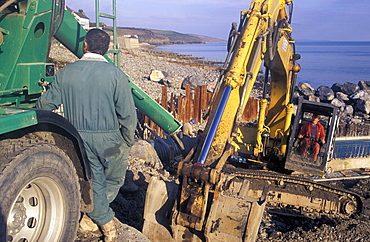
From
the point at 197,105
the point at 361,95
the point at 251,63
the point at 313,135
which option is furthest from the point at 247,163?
the point at 361,95

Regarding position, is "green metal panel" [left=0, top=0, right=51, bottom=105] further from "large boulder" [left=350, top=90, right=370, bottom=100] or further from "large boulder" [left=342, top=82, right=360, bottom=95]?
"large boulder" [left=342, top=82, right=360, bottom=95]

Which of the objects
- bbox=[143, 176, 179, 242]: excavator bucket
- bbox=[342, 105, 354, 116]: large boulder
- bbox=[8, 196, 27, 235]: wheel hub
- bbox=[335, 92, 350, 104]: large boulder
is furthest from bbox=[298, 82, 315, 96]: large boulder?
bbox=[8, 196, 27, 235]: wheel hub

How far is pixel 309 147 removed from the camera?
779 cm

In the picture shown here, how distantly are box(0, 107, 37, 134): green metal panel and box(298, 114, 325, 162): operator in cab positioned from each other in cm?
605

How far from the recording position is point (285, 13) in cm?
684

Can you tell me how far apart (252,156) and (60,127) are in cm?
546

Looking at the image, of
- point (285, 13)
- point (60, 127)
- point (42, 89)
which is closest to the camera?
point (60, 127)

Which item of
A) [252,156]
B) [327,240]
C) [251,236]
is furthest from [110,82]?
[252,156]

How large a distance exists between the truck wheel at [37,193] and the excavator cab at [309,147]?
5042mm

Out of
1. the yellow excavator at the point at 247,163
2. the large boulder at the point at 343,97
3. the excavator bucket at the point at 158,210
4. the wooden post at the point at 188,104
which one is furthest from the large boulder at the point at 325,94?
the excavator bucket at the point at 158,210

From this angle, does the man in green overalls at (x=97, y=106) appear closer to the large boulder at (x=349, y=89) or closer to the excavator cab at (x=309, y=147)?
the excavator cab at (x=309, y=147)

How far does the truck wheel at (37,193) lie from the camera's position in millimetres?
2605

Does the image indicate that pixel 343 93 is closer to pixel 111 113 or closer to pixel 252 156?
pixel 252 156

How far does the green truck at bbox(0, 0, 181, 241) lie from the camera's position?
8.86ft
